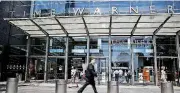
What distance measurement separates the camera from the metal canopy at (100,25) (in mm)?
15742

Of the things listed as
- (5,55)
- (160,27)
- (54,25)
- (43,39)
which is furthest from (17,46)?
(160,27)

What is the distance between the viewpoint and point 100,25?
17.4 metres

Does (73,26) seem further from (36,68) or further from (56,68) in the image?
(36,68)

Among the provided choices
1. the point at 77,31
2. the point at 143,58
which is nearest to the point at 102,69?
the point at 143,58

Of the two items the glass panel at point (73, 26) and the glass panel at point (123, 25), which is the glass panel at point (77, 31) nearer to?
the glass panel at point (73, 26)

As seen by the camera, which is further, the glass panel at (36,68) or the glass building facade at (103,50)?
the glass panel at (36,68)

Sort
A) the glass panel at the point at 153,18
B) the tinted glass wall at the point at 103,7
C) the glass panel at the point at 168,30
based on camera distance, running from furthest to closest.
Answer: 1. the glass panel at the point at 168,30
2. the tinted glass wall at the point at 103,7
3. the glass panel at the point at 153,18

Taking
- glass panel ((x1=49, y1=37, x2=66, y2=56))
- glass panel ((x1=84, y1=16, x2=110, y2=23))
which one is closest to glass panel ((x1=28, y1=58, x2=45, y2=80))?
glass panel ((x1=49, y1=37, x2=66, y2=56))

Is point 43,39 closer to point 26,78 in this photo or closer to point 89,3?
point 26,78

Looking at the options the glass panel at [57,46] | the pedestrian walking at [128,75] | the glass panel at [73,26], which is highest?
the glass panel at [73,26]

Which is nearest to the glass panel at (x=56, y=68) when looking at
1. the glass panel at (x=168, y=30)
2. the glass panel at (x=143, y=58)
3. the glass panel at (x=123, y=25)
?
the glass panel at (x=123, y=25)

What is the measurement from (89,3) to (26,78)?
8160 millimetres

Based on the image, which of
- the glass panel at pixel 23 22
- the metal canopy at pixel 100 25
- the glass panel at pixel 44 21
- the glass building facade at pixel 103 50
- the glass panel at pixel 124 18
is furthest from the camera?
the glass building facade at pixel 103 50

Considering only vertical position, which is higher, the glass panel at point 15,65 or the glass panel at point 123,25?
the glass panel at point 123,25
